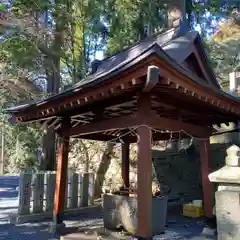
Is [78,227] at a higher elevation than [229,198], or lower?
lower

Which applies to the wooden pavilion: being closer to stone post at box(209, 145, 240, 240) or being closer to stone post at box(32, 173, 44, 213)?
stone post at box(209, 145, 240, 240)

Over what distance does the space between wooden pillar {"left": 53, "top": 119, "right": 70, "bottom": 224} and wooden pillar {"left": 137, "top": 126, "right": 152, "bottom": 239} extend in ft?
7.39

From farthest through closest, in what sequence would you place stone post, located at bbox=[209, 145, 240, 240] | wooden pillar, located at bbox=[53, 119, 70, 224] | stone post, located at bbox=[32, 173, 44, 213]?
stone post, located at bbox=[32, 173, 44, 213] < wooden pillar, located at bbox=[53, 119, 70, 224] < stone post, located at bbox=[209, 145, 240, 240]

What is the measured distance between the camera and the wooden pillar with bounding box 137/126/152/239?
430 centimetres

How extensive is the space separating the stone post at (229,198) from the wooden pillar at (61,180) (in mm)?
3613

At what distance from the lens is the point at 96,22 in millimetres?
10477

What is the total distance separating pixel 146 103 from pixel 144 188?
1.29m

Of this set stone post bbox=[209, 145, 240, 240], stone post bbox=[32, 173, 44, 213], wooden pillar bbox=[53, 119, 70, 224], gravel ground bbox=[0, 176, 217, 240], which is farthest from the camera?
stone post bbox=[32, 173, 44, 213]

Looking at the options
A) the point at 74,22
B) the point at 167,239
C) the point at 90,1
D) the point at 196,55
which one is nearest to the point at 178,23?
the point at 196,55

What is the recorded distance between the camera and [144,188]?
4.38 meters

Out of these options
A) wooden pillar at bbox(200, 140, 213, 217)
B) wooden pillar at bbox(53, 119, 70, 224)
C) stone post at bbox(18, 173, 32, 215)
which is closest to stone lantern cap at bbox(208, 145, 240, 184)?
wooden pillar at bbox(200, 140, 213, 217)

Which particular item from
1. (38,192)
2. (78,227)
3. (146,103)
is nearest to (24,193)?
(38,192)

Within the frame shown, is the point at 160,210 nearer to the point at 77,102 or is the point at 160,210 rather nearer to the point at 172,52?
the point at 77,102

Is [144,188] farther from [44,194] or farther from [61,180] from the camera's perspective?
[44,194]
